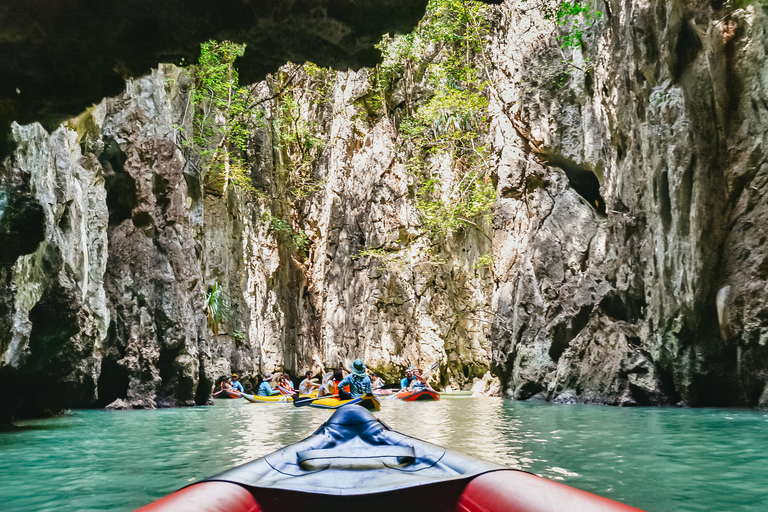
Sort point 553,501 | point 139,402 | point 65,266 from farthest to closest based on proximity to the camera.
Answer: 1. point 139,402
2. point 65,266
3. point 553,501

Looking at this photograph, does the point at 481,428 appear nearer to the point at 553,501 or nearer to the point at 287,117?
the point at 553,501

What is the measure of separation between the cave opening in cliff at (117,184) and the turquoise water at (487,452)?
5731 millimetres

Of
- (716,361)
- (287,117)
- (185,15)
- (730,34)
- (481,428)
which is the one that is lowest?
(481,428)

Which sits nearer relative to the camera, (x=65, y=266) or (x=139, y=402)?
(x=65, y=266)

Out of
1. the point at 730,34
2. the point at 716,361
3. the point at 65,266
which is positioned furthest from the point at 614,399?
the point at 65,266

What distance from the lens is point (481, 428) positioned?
26.4 feet

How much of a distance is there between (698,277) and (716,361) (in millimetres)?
1727

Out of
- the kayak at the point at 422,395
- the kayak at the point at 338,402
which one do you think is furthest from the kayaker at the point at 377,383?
the kayak at the point at 338,402

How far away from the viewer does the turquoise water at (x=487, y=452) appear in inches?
150

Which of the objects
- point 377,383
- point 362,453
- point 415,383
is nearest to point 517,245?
point 415,383

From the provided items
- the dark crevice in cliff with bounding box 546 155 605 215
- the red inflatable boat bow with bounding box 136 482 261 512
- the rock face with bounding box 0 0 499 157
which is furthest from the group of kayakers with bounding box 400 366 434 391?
the red inflatable boat bow with bounding box 136 482 261 512

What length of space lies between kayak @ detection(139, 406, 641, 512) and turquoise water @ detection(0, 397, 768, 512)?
126 cm

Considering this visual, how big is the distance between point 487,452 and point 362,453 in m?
2.25

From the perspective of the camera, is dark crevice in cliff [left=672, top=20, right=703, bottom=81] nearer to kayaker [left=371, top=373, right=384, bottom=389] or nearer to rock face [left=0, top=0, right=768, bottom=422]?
rock face [left=0, top=0, right=768, bottom=422]
